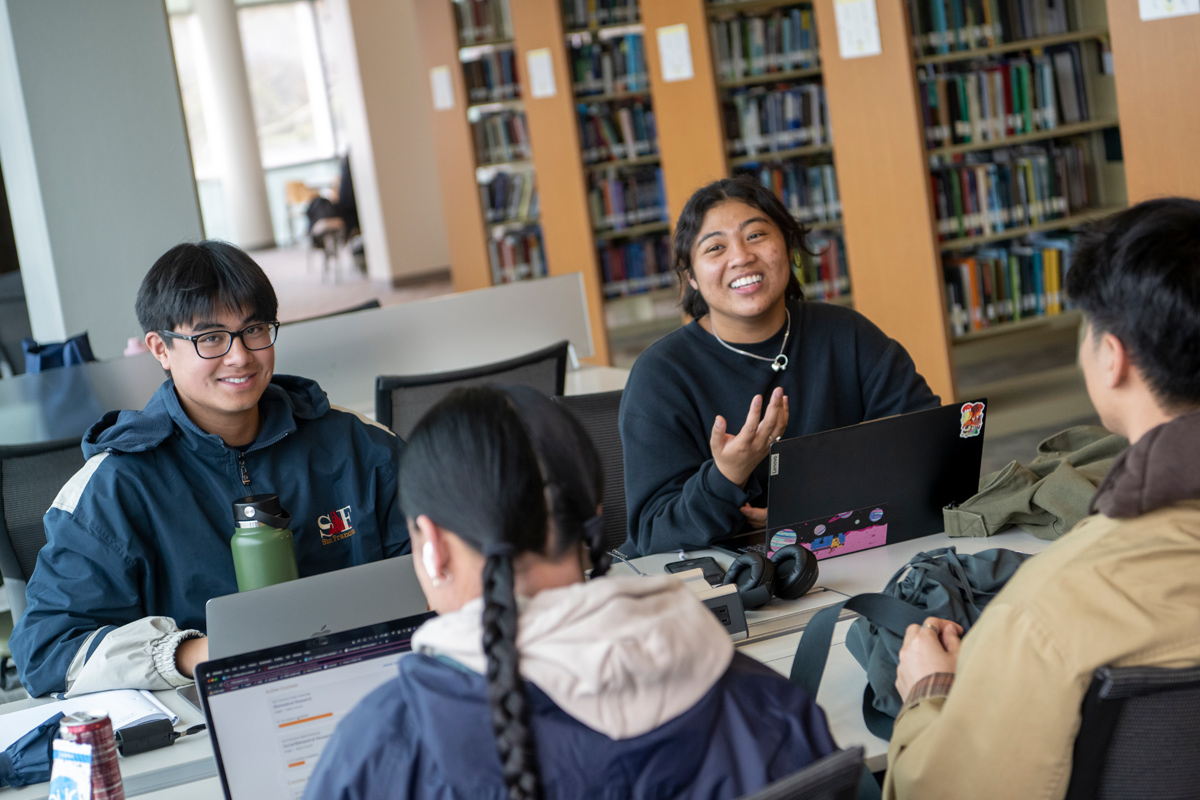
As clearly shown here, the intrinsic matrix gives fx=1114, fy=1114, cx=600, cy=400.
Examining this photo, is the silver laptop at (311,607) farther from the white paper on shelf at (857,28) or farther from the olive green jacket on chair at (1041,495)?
the white paper on shelf at (857,28)

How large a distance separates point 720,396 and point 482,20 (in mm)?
5443

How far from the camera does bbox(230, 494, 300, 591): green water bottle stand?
135cm

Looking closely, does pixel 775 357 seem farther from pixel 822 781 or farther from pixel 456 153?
pixel 456 153

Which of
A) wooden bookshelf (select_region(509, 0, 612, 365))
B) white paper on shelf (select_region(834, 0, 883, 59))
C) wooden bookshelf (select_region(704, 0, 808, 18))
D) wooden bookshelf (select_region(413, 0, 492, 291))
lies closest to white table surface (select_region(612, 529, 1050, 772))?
white paper on shelf (select_region(834, 0, 883, 59))

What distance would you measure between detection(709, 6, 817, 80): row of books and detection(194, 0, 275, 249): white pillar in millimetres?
9446

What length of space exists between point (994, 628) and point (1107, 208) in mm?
4628

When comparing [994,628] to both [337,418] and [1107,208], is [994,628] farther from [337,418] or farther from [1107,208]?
[1107,208]

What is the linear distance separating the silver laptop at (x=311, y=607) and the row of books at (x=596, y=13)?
18.6ft

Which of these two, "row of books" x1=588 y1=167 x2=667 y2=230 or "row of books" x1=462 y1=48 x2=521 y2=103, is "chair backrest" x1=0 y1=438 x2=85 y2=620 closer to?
"row of books" x1=588 y1=167 x2=667 y2=230

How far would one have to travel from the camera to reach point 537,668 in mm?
788

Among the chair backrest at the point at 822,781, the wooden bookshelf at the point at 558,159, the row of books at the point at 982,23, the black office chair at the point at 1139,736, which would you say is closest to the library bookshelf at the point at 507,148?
the wooden bookshelf at the point at 558,159

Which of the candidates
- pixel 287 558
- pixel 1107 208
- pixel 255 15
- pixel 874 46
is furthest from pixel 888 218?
pixel 255 15

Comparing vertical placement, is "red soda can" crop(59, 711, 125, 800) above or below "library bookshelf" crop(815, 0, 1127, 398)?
below

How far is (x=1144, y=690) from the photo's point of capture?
0.92 metres
